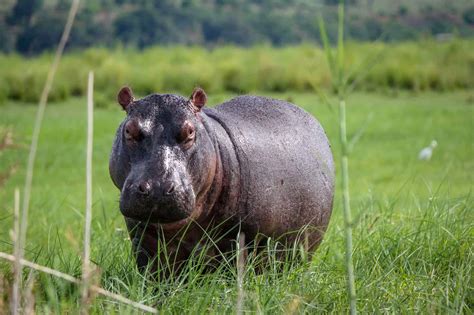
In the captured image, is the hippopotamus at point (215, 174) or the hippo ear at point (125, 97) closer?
the hippopotamus at point (215, 174)

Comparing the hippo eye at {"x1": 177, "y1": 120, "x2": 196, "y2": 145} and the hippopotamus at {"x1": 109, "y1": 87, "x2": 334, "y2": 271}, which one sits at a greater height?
the hippo eye at {"x1": 177, "y1": 120, "x2": 196, "y2": 145}

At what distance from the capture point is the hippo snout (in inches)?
134

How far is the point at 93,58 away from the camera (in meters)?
25.5

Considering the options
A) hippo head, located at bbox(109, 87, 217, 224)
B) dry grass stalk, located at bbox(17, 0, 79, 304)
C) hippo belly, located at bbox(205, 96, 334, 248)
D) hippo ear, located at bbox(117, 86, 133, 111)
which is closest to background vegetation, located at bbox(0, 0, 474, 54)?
hippo belly, located at bbox(205, 96, 334, 248)

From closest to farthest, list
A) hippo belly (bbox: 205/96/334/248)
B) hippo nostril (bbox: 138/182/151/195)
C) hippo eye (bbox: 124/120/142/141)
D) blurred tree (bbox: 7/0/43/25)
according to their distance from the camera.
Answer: hippo nostril (bbox: 138/182/151/195) → hippo eye (bbox: 124/120/142/141) → hippo belly (bbox: 205/96/334/248) → blurred tree (bbox: 7/0/43/25)

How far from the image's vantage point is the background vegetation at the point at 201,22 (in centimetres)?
2895

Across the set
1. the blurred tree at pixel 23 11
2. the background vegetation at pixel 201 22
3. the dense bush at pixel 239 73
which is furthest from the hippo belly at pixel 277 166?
the blurred tree at pixel 23 11

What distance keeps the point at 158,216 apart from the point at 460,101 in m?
17.5

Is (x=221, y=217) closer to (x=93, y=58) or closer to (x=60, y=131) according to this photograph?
(x=60, y=131)

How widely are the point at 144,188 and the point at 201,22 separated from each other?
29.4 metres

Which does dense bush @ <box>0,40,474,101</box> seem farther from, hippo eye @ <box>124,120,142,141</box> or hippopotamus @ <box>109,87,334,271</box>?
hippo eye @ <box>124,120,142,141</box>

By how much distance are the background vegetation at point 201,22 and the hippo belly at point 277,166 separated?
2392 centimetres

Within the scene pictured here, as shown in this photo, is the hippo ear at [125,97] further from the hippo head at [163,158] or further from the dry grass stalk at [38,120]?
the dry grass stalk at [38,120]

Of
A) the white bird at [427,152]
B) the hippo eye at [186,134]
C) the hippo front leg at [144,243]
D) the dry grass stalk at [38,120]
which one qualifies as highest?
the dry grass stalk at [38,120]
